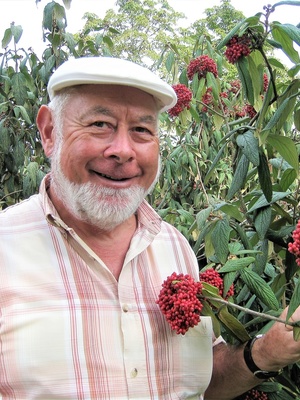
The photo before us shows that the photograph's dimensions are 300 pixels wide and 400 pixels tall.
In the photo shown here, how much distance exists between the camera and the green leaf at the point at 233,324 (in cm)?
147

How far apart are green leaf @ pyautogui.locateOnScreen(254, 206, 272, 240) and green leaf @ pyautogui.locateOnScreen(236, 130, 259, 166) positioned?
207mm

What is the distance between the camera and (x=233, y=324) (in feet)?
5.06

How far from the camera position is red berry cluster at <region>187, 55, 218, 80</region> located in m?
2.46

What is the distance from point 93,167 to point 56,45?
1965mm

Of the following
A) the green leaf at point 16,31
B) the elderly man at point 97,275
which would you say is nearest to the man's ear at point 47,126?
the elderly man at point 97,275

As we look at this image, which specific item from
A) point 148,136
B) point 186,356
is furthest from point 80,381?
point 148,136

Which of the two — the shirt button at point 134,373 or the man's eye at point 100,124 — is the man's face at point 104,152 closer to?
the man's eye at point 100,124

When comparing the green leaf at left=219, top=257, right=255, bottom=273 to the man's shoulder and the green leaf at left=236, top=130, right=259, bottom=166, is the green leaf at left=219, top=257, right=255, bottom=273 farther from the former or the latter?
the man's shoulder

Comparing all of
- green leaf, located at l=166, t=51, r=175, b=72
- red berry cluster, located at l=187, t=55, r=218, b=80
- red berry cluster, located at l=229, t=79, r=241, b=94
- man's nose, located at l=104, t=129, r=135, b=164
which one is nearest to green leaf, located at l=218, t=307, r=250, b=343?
man's nose, located at l=104, t=129, r=135, b=164

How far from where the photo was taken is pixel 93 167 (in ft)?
4.98

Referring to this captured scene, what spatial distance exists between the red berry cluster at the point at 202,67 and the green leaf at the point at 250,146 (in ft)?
2.91

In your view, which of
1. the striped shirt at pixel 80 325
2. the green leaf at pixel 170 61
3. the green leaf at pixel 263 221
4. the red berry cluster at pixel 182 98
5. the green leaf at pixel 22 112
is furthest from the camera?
the green leaf at pixel 22 112

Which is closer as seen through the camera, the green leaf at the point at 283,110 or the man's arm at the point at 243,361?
the man's arm at the point at 243,361

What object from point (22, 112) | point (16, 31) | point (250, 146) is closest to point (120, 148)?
point (250, 146)
